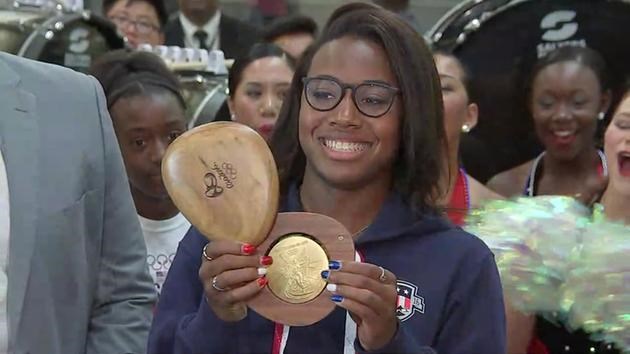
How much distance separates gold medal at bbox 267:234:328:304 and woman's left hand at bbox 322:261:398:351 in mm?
44

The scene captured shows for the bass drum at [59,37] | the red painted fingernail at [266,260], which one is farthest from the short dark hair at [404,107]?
the bass drum at [59,37]

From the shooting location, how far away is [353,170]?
1897mm

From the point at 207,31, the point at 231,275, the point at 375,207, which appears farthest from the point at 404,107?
the point at 207,31

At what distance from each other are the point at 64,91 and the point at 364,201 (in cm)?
60

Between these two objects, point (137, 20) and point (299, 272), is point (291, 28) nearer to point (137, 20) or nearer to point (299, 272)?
point (137, 20)

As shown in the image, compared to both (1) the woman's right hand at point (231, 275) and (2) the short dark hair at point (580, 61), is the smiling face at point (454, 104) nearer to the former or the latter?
(2) the short dark hair at point (580, 61)

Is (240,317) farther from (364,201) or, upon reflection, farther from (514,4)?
(514,4)

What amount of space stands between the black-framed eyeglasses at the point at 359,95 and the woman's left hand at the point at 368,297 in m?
0.31

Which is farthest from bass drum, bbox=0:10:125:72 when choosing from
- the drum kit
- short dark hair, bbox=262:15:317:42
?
short dark hair, bbox=262:15:317:42

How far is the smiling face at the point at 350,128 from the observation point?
1.87 metres

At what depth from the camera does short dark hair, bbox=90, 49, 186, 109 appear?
350 cm

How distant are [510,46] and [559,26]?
0.83 ft

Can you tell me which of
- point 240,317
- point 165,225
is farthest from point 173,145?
point 165,225

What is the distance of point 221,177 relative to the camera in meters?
1.79
